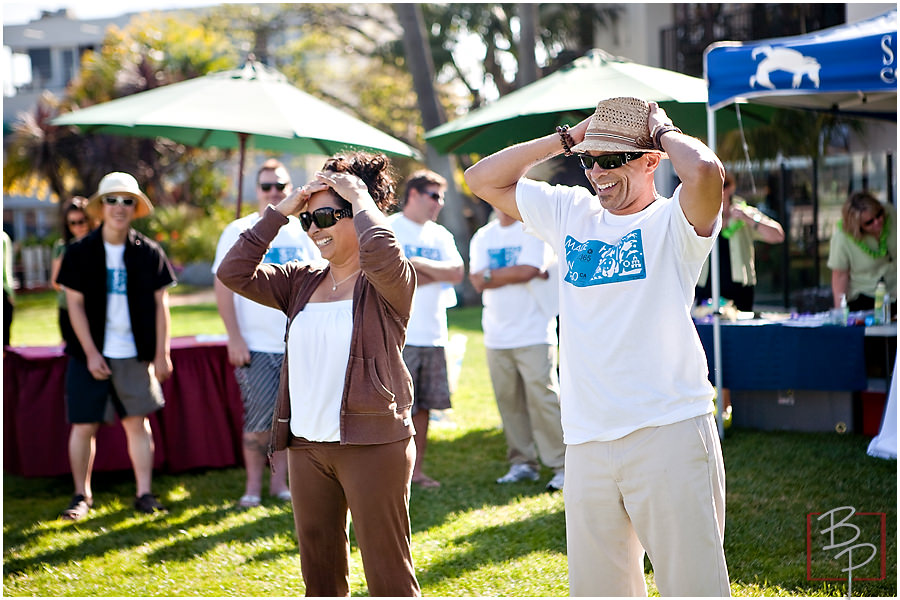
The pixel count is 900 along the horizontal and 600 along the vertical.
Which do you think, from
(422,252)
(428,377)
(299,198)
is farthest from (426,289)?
(299,198)

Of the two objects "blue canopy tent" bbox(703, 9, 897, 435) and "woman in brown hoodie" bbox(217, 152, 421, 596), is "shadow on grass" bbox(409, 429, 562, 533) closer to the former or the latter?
"woman in brown hoodie" bbox(217, 152, 421, 596)

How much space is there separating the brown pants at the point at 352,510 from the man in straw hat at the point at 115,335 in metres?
2.89

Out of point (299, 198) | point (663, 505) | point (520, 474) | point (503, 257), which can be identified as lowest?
point (520, 474)

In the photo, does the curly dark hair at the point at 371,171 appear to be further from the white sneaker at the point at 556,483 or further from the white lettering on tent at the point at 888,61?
the white lettering on tent at the point at 888,61

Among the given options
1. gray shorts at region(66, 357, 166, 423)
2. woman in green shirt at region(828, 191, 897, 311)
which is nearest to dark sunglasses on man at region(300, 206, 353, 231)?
gray shorts at region(66, 357, 166, 423)

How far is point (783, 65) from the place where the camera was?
225 inches

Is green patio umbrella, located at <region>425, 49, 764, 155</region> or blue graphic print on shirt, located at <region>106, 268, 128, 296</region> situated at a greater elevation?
green patio umbrella, located at <region>425, 49, 764, 155</region>

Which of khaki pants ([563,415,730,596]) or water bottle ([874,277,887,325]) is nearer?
khaki pants ([563,415,730,596])

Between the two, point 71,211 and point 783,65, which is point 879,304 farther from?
point 71,211

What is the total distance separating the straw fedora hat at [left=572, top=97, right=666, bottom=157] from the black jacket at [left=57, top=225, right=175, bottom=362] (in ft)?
11.6

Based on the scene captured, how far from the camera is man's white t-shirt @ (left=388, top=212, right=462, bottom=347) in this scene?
19.0 ft

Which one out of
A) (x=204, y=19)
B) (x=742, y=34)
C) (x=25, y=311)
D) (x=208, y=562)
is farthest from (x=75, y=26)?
(x=208, y=562)

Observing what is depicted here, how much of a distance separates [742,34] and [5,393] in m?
15.2

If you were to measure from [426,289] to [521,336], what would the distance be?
68 cm
